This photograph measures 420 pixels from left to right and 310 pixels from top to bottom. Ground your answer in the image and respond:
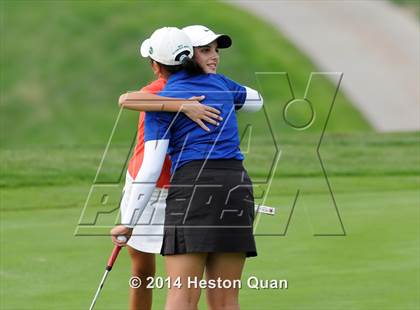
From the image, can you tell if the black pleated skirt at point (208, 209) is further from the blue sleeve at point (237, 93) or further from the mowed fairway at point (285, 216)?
the mowed fairway at point (285, 216)

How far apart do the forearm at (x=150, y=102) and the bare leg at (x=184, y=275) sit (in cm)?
64

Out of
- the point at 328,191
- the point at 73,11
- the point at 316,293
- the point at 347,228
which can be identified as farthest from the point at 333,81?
the point at 316,293

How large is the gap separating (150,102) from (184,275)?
2.54 ft

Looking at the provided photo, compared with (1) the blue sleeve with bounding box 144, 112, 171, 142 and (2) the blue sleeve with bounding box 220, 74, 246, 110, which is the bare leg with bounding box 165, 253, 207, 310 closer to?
(1) the blue sleeve with bounding box 144, 112, 171, 142

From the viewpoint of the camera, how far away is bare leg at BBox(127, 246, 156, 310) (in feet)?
20.5

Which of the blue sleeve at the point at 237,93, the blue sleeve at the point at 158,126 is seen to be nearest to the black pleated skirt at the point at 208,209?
Answer: the blue sleeve at the point at 158,126

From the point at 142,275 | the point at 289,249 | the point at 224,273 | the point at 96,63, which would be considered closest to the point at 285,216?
the point at 289,249

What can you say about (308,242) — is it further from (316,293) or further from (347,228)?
(316,293)

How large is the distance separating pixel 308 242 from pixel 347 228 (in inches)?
24.1

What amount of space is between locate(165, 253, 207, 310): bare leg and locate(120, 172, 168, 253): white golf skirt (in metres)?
0.80

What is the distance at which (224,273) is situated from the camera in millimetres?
5223

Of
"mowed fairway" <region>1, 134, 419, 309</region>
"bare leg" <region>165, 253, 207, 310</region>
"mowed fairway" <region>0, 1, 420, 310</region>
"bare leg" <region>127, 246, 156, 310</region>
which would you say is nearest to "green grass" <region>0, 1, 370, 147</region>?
"mowed fairway" <region>0, 1, 420, 310</region>

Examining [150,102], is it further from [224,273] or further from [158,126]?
[224,273]

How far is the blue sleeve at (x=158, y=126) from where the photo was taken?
5145 millimetres
